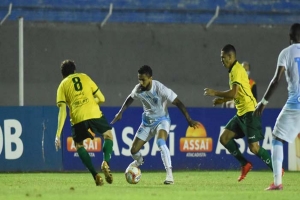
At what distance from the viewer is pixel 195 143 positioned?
20.5 m

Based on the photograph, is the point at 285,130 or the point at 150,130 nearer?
the point at 285,130

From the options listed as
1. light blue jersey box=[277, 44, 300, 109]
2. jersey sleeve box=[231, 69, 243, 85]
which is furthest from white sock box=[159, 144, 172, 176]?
light blue jersey box=[277, 44, 300, 109]

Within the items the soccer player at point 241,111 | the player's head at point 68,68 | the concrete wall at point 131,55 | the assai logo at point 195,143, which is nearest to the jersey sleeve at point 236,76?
the soccer player at point 241,111

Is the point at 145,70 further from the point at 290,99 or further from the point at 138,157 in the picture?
the point at 290,99

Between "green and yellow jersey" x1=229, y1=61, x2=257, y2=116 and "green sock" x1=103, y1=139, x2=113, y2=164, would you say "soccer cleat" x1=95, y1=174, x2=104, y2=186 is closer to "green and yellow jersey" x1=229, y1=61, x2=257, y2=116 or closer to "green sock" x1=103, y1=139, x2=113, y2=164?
"green sock" x1=103, y1=139, x2=113, y2=164

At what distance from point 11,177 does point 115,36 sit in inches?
350

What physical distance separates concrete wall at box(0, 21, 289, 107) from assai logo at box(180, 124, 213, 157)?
187 inches

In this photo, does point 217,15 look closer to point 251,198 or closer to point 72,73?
point 72,73

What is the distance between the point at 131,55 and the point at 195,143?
5.71 metres

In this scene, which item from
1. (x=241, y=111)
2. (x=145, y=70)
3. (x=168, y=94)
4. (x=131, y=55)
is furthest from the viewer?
(x=131, y=55)

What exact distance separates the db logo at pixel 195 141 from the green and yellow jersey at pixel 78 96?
6.35 metres

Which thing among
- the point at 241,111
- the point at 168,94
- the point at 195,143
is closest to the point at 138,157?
the point at 168,94

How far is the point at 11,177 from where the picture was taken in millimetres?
17297

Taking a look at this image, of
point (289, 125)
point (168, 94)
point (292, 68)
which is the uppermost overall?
point (292, 68)
